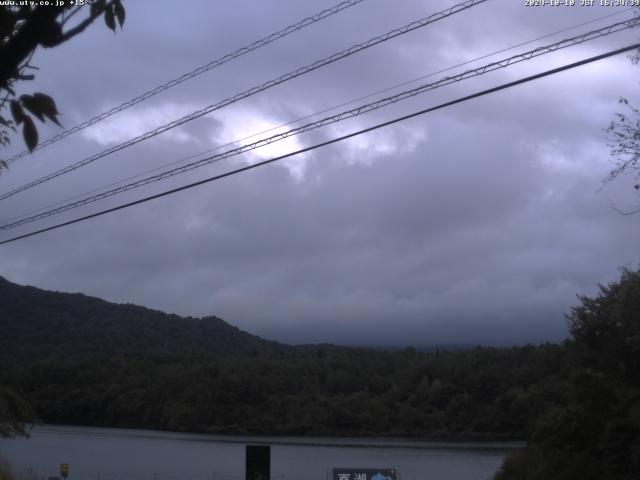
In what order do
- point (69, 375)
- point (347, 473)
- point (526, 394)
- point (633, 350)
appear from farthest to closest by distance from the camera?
point (69, 375) < point (526, 394) < point (633, 350) < point (347, 473)

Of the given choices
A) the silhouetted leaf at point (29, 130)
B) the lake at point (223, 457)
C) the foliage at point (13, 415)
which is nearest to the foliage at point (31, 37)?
the silhouetted leaf at point (29, 130)

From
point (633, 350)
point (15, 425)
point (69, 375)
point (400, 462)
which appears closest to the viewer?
point (633, 350)

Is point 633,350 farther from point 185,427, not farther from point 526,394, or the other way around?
point 185,427

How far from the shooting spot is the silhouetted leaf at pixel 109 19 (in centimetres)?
399

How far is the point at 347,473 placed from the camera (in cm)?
1681

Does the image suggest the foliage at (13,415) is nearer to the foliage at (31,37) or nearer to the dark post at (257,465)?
the dark post at (257,465)

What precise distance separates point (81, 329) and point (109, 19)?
174 ft

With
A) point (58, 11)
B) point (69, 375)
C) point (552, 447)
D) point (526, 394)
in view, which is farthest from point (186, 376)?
point (58, 11)

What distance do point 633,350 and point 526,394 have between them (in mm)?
16868

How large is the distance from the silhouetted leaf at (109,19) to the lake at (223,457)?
792 inches

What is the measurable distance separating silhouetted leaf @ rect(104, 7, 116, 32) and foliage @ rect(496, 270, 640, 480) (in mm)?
15165

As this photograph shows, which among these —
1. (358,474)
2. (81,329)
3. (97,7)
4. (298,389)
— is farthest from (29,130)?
(81,329)

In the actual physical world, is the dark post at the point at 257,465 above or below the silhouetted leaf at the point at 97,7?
below

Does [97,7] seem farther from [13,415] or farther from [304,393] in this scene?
[304,393]
